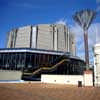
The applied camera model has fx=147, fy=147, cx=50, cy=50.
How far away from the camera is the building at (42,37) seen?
100312mm

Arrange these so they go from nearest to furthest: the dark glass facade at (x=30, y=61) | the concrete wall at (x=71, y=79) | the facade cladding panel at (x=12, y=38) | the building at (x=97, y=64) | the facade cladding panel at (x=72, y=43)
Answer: the building at (x=97, y=64) → the concrete wall at (x=71, y=79) → the dark glass facade at (x=30, y=61) → the facade cladding panel at (x=12, y=38) → the facade cladding panel at (x=72, y=43)

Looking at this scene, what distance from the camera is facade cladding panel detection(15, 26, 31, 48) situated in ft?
332

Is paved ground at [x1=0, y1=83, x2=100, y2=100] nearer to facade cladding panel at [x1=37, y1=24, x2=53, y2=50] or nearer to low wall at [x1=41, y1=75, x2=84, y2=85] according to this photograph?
low wall at [x1=41, y1=75, x2=84, y2=85]

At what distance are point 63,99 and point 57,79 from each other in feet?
79.0

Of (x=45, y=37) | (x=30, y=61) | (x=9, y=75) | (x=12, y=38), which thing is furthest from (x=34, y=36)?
(x=9, y=75)

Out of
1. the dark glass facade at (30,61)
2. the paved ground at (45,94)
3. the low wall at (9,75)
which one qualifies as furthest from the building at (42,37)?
the paved ground at (45,94)

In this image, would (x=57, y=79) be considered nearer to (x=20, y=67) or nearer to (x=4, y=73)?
(x=4, y=73)

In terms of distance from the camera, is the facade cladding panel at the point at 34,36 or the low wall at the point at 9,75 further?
the facade cladding panel at the point at 34,36

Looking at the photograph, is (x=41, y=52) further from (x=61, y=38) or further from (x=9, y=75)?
(x=61, y=38)

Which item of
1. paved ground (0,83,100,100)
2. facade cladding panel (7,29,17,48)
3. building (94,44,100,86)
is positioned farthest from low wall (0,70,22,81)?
facade cladding panel (7,29,17,48)

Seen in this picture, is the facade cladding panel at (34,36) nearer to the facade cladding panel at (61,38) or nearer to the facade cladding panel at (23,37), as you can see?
the facade cladding panel at (23,37)

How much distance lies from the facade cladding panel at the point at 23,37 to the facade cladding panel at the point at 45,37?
7.33 metres

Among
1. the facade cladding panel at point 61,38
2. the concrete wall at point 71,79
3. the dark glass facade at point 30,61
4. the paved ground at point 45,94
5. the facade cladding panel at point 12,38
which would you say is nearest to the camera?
the paved ground at point 45,94

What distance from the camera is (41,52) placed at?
194ft
